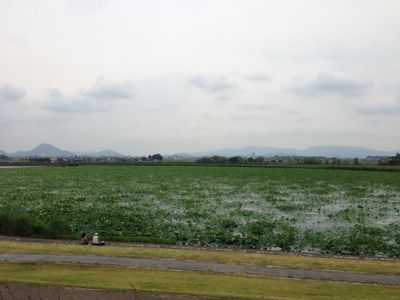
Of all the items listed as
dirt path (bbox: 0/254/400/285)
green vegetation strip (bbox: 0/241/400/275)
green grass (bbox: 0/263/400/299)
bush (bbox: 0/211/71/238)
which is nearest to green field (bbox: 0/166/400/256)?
bush (bbox: 0/211/71/238)

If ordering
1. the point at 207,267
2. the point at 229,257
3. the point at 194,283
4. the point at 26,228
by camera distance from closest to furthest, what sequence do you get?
the point at 194,283 → the point at 207,267 → the point at 229,257 → the point at 26,228

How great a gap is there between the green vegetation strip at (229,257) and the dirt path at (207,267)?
47cm

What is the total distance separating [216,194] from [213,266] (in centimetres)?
3003

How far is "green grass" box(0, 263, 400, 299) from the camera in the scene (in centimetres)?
972

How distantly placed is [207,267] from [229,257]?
152 cm

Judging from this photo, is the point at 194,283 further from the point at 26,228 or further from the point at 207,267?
the point at 26,228

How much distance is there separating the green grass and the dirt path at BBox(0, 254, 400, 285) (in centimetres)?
57

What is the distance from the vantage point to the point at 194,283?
1049cm

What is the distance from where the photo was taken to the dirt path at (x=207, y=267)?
11.5 m

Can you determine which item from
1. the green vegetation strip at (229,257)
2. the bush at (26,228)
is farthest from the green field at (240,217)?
the green vegetation strip at (229,257)

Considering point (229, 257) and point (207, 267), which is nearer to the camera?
point (207, 267)

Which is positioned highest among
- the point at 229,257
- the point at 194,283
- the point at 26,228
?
the point at 194,283

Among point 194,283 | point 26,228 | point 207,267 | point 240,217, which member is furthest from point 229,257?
point 240,217

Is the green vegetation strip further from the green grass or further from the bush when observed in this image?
the bush
